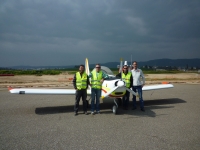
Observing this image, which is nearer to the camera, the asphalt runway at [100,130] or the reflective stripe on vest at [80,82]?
the asphalt runway at [100,130]

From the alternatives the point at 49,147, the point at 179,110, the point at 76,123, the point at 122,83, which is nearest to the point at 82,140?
the point at 49,147

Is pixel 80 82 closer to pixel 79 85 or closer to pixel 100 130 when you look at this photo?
pixel 79 85

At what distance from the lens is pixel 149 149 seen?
376 cm

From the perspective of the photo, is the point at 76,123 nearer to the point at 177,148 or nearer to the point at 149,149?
the point at 149,149

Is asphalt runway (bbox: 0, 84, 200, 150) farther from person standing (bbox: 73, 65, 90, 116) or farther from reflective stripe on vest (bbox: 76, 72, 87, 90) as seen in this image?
reflective stripe on vest (bbox: 76, 72, 87, 90)

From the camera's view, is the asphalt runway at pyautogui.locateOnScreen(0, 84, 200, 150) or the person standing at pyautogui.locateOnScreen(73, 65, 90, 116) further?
the person standing at pyautogui.locateOnScreen(73, 65, 90, 116)

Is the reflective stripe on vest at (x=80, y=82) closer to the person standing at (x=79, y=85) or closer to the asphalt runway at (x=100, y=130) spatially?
the person standing at (x=79, y=85)

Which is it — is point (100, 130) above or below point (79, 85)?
below

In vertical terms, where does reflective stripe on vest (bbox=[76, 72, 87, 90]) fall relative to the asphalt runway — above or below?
above

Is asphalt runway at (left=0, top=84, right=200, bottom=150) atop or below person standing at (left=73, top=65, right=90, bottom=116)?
below

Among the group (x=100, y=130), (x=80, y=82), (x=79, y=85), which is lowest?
(x=100, y=130)

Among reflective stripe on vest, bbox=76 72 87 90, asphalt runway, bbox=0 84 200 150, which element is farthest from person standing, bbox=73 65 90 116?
asphalt runway, bbox=0 84 200 150

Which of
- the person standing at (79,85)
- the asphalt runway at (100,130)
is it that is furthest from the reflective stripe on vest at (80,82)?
the asphalt runway at (100,130)

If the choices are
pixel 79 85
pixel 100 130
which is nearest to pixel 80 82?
pixel 79 85
